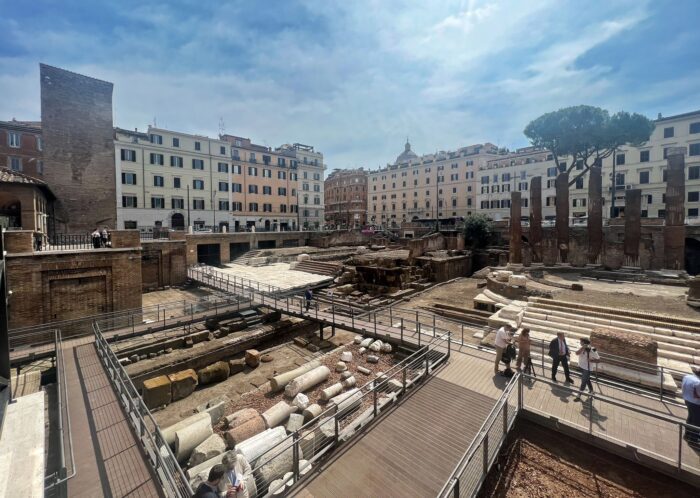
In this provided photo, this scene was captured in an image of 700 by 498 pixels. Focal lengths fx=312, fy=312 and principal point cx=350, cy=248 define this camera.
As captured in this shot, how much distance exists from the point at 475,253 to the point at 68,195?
135 ft

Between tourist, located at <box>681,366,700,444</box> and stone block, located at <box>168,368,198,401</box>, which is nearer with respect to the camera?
tourist, located at <box>681,366,700,444</box>

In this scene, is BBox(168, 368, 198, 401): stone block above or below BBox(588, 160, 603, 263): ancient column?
below

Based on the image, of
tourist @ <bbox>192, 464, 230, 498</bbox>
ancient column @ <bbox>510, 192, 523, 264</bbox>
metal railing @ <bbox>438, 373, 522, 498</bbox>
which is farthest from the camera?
ancient column @ <bbox>510, 192, 523, 264</bbox>

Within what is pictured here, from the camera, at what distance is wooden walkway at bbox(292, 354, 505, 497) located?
18.4ft

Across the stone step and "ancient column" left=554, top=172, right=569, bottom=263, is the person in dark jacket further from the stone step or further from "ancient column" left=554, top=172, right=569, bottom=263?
"ancient column" left=554, top=172, right=569, bottom=263

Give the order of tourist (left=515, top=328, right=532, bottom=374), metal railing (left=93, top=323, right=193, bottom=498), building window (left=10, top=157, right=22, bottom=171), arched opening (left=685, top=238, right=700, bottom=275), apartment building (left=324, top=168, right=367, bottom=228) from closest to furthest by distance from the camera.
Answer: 1. metal railing (left=93, top=323, right=193, bottom=498)
2. tourist (left=515, top=328, right=532, bottom=374)
3. arched opening (left=685, top=238, right=700, bottom=275)
4. building window (left=10, top=157, right=22, bottom=171)
5. apartment building (left=324, top=168, right=367, bottom=228)

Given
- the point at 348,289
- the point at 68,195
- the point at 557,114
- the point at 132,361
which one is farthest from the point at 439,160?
the point at 132,361

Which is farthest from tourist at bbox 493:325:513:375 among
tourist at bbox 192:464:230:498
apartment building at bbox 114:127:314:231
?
apartment building at bbox 114:127:314:231

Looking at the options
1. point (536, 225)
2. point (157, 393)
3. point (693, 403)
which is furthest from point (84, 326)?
point (536, 225)

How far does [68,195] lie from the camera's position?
2692 cm

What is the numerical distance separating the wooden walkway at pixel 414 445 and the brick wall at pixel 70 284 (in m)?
14.4

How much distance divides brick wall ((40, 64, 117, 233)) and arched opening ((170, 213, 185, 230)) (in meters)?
11.0

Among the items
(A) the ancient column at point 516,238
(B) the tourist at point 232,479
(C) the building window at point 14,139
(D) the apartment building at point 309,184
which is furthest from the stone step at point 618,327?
(C) the building window at point 14,139

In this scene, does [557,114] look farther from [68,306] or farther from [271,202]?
[68,306]
